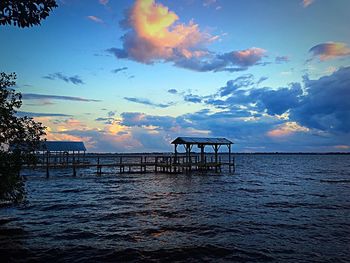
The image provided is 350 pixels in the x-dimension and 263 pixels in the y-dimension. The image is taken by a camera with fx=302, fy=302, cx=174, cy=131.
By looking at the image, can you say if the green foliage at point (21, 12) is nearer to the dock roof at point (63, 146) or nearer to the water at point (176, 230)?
the water at point (176, 230)

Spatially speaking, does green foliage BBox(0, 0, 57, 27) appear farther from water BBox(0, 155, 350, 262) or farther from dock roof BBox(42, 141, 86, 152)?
dock roof BBox(42, 141, 86, 152)

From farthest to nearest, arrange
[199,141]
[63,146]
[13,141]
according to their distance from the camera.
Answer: [63,146], [199,141], [13,141]

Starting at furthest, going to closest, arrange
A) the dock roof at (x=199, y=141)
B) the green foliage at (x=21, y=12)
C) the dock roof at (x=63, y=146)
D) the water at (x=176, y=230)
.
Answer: the dock roof at (x=63, y=146) → the dock roof at (x=199, y=141) → the water at (x=176, y=230) → the green foliage at (x=21, y=12)

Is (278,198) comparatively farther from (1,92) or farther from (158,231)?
(1,92)

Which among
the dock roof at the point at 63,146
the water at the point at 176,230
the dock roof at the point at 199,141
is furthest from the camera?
the dock roof at the point at 63,146

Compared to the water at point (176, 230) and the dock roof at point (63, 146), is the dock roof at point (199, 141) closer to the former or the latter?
the water at point (176, 230)

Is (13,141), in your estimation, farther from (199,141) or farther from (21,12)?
(199,141)

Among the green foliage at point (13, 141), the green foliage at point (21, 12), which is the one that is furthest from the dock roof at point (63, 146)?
the green foliage at point (21, 12)

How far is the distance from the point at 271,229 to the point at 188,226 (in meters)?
4.15

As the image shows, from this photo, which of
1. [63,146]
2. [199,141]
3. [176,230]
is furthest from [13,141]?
[63,146]

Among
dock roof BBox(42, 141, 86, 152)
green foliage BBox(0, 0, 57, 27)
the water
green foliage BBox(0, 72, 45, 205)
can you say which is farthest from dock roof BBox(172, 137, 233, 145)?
green foliage BBox(0, 0, 57, 27)

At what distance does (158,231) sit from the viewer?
1460 centimetres

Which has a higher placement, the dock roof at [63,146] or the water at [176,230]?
the dock roof at [63,146]

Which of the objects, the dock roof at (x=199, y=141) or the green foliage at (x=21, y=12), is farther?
the dock roof at (x=199, y=141)
